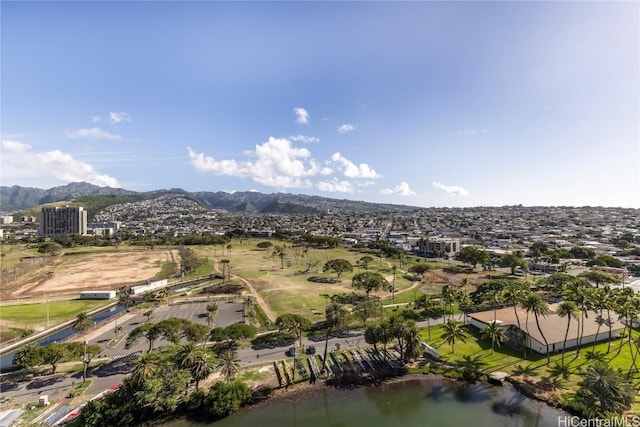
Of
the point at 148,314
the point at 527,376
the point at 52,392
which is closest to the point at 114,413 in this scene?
the point at 52,392

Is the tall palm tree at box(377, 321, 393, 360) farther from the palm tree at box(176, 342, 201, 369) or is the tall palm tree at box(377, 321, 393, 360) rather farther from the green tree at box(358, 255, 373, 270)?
the green tree at box(358, 255, 373, 270)

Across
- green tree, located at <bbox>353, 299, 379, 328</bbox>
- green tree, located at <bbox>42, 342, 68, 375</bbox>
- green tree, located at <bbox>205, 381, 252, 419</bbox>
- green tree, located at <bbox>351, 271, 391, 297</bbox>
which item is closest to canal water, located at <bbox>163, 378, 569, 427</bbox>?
green tree, located at <bbox>205, 381, 252, 419</bbox>

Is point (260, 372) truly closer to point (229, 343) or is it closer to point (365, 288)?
point (229, 343)

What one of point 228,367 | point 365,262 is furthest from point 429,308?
point 365,262

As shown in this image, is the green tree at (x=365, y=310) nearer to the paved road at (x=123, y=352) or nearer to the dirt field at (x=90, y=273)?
the paved road at (x=123, y=352)

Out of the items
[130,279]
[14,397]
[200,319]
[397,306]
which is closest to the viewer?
[14,397]

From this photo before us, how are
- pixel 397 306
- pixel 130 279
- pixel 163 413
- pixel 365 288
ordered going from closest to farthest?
1. pixel 163 413
2. pixel 397 306
3. pixel 365 288
4. pixel 130 279
